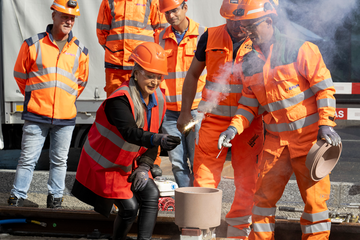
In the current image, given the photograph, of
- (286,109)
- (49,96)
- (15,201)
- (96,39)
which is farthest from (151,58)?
(96,39)

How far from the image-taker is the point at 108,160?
10.8ft

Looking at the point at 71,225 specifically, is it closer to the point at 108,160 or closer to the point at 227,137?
the point at 108,160

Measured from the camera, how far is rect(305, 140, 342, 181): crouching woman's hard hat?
2965 mm

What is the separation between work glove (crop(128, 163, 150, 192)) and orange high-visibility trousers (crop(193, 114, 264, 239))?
56 centimetres

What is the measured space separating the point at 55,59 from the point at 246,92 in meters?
2.32

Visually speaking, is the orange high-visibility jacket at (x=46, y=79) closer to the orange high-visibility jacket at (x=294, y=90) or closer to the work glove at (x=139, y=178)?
the work glove at (x=139, y=178)

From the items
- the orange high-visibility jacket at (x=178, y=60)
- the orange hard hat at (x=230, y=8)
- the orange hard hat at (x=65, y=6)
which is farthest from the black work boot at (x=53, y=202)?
the orange hard hat at (x=230, y=8)

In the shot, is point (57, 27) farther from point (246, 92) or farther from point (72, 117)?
point (246, 92)

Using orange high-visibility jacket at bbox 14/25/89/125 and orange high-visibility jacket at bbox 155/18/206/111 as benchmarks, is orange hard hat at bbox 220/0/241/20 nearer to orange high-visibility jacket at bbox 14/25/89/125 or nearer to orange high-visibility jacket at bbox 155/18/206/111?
orange high-visibility jacket at bbox 155/18/206/111

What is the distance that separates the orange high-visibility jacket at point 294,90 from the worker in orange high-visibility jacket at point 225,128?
344 mm

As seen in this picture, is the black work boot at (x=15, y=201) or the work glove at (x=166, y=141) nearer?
the work glove at (x=166, y=141)

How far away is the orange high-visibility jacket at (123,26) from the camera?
16.1ft

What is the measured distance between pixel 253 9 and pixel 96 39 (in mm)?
3422

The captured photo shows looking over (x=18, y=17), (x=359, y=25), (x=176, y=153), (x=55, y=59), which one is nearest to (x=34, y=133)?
(x=55, y=59)
